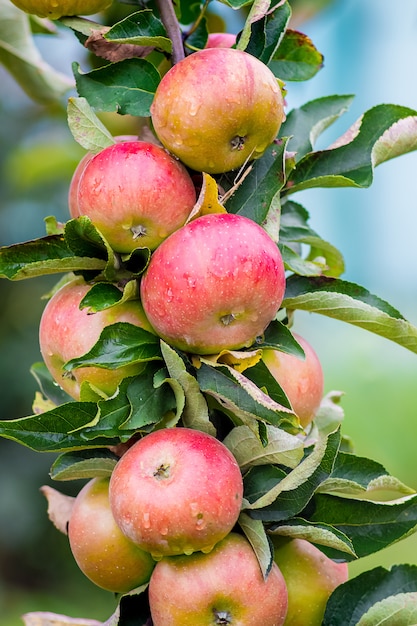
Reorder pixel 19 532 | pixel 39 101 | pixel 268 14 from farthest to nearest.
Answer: pixel 19 532 < pixel 39 101 < pixel 268 14

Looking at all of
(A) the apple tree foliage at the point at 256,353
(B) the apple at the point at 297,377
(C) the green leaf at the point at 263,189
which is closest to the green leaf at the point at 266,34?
(A) the apple tree foliage at the point at 256,353

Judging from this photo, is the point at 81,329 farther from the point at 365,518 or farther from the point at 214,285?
the point at 365,518

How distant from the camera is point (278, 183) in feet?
2.60

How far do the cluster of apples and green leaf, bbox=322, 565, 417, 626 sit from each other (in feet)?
0.05

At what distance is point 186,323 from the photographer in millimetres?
709

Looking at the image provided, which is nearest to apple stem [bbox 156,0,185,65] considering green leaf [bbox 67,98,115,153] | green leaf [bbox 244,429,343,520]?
green leaf [bbox 67,98,115,153]

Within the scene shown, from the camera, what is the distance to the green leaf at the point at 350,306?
2.58 ft

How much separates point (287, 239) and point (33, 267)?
0.30 metres

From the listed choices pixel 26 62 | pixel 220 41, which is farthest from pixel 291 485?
pixel 26 62

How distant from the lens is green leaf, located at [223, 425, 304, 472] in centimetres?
74

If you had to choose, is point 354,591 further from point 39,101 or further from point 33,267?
point 39,101

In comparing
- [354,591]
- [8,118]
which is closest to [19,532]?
[8,118]

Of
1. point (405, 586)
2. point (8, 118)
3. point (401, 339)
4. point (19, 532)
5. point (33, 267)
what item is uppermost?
point (33, 267)

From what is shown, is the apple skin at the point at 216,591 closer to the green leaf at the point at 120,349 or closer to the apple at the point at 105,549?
the apple at the point at 105,549
